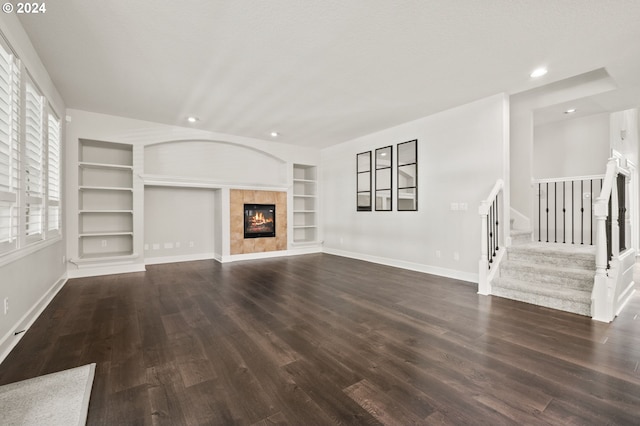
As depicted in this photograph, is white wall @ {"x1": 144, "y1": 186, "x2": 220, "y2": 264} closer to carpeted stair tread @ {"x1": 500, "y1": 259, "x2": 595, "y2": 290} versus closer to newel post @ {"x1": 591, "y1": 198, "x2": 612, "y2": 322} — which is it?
carpeted stair tread @ {"x1": 500, "y1": 259, "x2": 595, "y2": 290}

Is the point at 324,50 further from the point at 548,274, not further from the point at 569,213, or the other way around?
the point at 569,213

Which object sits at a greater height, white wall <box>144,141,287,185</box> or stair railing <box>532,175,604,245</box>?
white wall <box>144,141,287,185</box>

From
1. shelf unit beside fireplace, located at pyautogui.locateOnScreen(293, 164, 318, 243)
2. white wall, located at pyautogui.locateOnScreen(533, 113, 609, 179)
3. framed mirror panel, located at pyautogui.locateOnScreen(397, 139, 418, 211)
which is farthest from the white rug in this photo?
white wall, located at pyautogui.locateOnScreen(533, 113, 609, 179)

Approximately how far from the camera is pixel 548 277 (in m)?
3.51

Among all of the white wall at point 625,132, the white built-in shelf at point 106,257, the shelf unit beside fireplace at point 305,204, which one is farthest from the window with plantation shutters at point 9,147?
the white wall at point 625,132

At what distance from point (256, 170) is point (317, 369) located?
19.5 feet

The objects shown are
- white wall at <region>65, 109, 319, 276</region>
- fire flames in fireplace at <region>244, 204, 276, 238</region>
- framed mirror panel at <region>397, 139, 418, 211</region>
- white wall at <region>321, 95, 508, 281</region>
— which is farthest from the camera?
fire flames in fireplace at <region>244, 204, 276, 238</region>

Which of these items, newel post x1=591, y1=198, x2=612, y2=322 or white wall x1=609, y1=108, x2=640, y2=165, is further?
white wall x1=609, y1=108, x2=640, y2=165

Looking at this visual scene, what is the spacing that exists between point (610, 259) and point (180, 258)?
7236 millimetres

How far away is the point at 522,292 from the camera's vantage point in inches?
138

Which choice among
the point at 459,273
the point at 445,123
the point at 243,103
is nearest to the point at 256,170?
the point at 243,103

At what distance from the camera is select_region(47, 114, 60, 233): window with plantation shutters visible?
3769mm

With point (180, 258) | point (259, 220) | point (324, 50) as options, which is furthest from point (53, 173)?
point (324, 50)

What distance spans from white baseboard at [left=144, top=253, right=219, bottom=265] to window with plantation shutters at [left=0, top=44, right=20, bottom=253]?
3.64m
